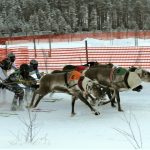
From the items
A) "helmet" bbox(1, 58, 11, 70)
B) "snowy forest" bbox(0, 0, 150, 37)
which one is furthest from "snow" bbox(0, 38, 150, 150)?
"snowy forest" bbox(0, 0, 150, 37)

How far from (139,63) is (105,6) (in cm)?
9814

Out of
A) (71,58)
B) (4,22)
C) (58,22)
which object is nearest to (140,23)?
(58,22)

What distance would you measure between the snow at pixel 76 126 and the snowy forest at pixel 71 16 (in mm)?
77354

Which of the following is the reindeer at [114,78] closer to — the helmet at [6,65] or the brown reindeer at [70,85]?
the brown reindeer at [70,85]

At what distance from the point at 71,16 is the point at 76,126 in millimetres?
94952

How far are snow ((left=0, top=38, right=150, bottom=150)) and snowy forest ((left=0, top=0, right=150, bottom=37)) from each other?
3045 inches

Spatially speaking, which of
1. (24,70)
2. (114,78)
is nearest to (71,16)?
(24,70)

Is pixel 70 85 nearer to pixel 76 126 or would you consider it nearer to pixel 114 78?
pixel 114 78

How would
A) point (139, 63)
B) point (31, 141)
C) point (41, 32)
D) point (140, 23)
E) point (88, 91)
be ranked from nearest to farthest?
point (31, 141), point (88, 91), point (139, 63), point (41, 32), point (140, 23)

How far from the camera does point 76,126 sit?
979cm

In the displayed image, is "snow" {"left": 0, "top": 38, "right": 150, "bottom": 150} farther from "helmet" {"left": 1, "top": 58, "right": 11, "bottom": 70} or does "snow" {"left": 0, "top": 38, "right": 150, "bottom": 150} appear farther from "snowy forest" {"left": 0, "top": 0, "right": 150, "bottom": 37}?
"snowy forest" {"left": 0, "top": 0, "right": 150, "bottom": 37}

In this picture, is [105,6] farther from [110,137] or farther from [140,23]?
[110,137]

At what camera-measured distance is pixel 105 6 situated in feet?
389

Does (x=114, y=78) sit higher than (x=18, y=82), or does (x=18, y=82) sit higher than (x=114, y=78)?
(x=114, y=78)
